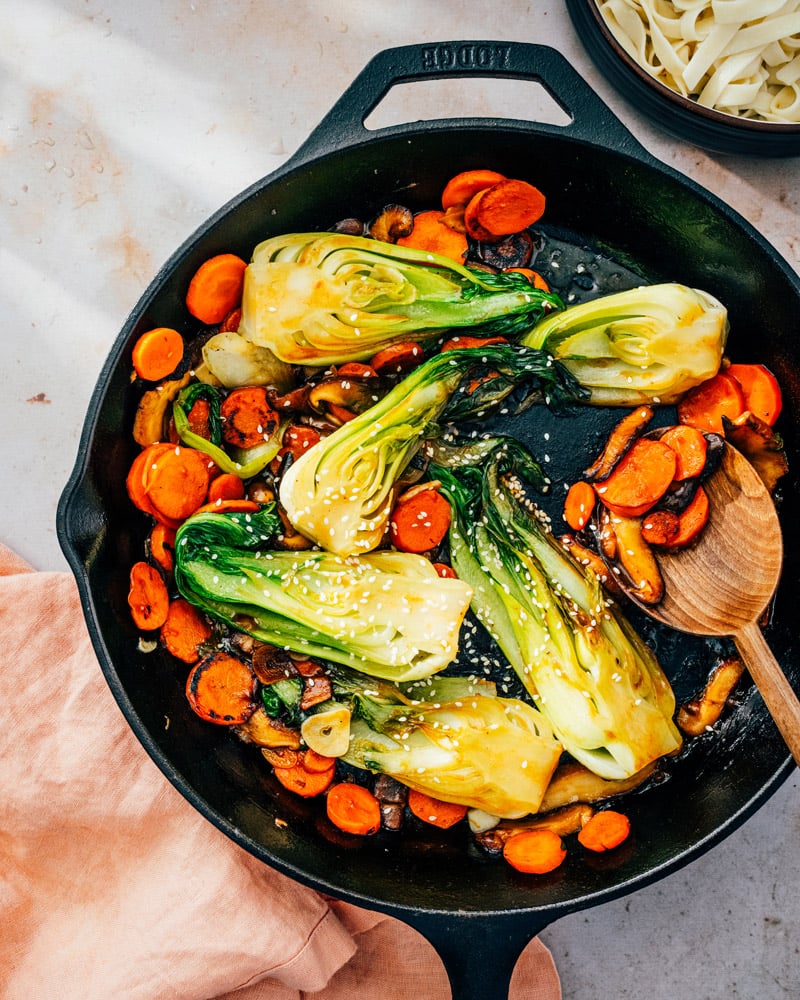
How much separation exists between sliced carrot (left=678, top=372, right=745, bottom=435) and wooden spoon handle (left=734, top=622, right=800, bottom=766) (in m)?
0.59

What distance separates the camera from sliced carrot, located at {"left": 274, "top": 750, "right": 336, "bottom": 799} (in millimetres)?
2541

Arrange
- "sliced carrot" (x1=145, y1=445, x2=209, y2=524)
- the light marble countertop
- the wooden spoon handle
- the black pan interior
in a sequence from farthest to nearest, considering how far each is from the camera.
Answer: the light marble countertop
"sliced carrot" (x1=145, y1=445, x2=209, y2=524)
the black pan interior
the wooden spoon handle

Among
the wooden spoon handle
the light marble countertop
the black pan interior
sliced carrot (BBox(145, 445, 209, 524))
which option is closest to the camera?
the wooden spoon handle

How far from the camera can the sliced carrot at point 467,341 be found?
2564mm

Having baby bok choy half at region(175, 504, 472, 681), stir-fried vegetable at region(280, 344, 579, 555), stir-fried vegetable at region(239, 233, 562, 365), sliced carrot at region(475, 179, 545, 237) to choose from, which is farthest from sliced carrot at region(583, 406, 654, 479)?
sliced carrot at region(475, 179, 545, 237)

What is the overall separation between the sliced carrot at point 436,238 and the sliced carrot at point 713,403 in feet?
2.54

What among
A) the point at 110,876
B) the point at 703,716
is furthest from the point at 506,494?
the point at 110,876

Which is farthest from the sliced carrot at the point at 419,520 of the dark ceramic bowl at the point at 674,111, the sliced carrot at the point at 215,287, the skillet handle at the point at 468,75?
the dark ceramic bowl at the point at 674,111

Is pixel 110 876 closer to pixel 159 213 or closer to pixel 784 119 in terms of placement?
pixel 159 213

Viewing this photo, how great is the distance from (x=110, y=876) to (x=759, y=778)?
182cm

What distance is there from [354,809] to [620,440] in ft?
4.16

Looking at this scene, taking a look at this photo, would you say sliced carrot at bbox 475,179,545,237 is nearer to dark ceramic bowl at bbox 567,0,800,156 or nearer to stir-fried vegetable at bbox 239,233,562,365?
stir-fried vegetable at bbox 239,233,562,365

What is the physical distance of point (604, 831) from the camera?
253cm

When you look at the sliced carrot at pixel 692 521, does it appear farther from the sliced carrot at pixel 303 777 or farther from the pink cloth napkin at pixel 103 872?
the pink cloth napkin at pixel 103 872
